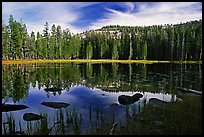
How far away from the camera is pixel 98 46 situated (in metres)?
123

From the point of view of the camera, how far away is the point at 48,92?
24.9m

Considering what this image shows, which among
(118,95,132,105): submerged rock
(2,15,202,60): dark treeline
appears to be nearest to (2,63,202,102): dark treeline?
(118,95,132,105): submerged rock

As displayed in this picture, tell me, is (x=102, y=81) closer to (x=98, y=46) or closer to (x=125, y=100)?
(x=125, y=100)

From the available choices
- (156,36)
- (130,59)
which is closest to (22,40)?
(130,59)

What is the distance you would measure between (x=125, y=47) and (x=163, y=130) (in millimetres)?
109767

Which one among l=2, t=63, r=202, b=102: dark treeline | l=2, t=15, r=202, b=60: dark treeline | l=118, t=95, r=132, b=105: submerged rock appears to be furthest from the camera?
l=2, t=15, r=202, b=60: dark treeline

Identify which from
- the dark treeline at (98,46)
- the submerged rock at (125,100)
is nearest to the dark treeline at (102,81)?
the submerged rock at (125,100)

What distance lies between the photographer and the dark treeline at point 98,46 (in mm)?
80125

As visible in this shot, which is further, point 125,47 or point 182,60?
point 125,47

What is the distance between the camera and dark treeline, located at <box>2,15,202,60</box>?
80.1m

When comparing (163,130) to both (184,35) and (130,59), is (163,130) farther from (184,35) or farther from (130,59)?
(130,59)

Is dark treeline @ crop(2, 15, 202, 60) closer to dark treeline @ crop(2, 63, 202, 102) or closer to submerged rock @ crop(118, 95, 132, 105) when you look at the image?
dark treeline @ crop(2, 63, 202, 102)

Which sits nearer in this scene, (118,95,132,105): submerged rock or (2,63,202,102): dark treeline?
(118,95,132,105): submerged rock

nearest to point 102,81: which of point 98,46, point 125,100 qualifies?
point 125,100
